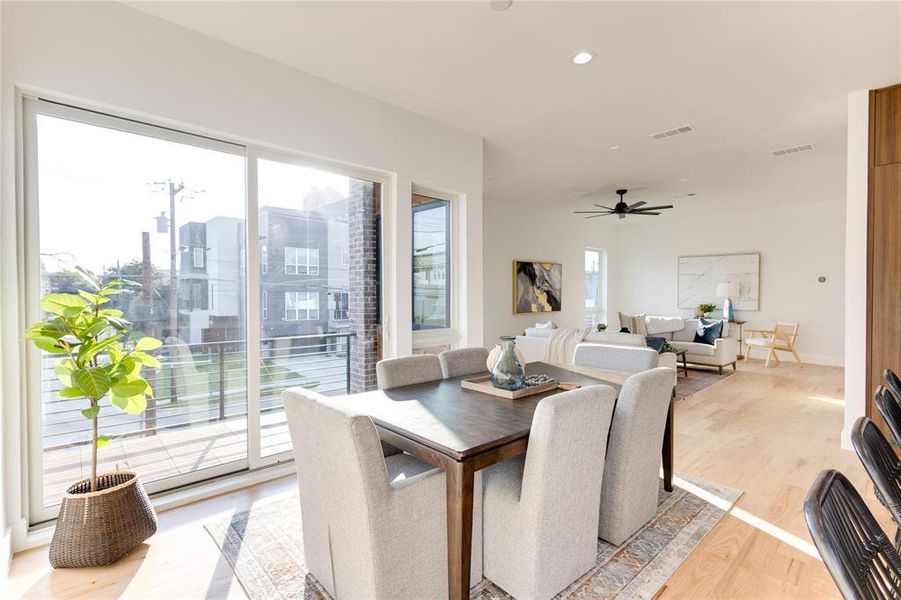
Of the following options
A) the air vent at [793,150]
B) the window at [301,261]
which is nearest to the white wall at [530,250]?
the air vent at [793,150]

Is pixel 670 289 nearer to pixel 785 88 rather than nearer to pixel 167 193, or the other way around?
pixel 785 88

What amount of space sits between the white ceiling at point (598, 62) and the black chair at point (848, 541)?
239 centimetres

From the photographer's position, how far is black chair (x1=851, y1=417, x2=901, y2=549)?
102 centimetres

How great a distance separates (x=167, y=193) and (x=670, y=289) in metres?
8.94

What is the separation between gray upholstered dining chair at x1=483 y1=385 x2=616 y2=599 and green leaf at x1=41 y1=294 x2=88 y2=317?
1.91 metres

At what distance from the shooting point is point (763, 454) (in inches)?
132

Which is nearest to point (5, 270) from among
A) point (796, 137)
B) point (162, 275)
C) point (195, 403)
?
point (162, 275)

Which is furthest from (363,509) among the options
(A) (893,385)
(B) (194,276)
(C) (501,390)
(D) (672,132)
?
(D) (672,132)

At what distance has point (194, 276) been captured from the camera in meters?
2.76

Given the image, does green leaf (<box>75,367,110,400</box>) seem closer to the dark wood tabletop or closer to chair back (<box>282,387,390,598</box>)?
chair back (<box>282,387,390,598</box>)

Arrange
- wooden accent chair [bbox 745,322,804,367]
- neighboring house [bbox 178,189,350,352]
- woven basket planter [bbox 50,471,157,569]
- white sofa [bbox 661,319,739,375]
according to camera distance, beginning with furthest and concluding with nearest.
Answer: wooden accent chair [bbox 745,322,804,367], white sofa [bbox 661,319,739,375], neighboring house [bbox 178,189,350,352], woven basket planter [bbox 50,471,157,569]

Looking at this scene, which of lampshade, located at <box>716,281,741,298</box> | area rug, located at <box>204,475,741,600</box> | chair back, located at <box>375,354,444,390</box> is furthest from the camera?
lampshade, located at <box>716,281,741,298</box>

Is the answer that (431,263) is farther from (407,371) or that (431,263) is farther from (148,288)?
(148,288)

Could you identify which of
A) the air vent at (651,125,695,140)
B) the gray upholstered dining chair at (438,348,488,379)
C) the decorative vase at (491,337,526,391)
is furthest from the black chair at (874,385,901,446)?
the air vent at (651,125,695,140)
